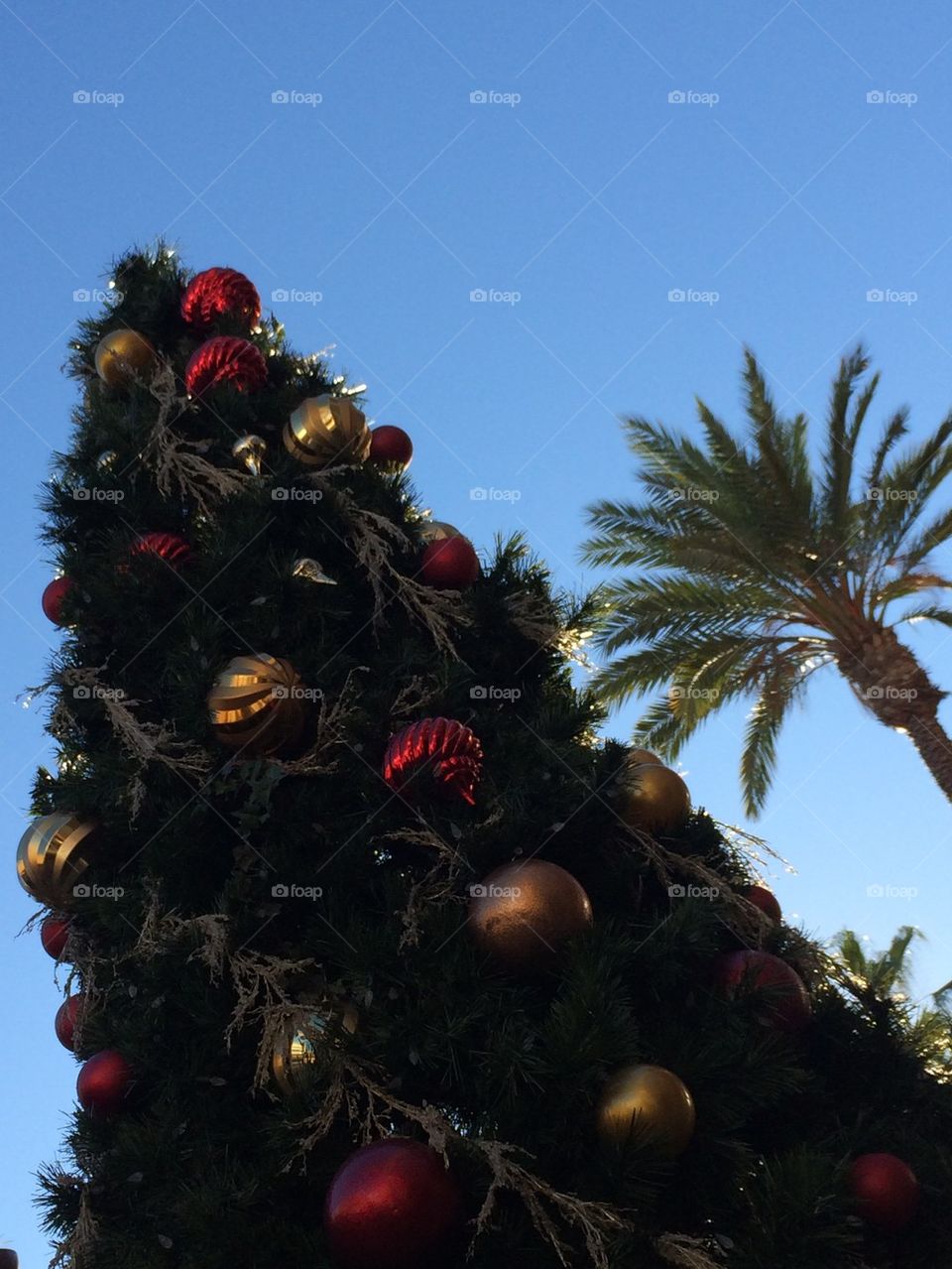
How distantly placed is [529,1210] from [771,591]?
28.8 feet

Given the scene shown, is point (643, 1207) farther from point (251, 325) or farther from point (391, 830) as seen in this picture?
point (251, 325)

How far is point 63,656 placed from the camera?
416cm

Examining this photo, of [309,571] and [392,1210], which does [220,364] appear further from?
[392,1210]

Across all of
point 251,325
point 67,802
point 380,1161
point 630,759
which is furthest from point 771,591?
point 380,1161

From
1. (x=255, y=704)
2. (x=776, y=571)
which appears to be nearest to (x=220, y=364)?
Answer: (x=255, y=704)

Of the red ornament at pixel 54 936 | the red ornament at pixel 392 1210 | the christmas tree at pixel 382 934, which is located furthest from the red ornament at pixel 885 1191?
the red ornament at pixel 54 936

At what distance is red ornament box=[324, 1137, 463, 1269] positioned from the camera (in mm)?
2588

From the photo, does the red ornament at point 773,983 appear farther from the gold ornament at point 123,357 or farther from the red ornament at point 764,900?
the gold ornament at point 123,357

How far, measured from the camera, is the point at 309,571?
4.01m

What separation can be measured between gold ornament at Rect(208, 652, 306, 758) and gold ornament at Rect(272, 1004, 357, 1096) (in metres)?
0.92

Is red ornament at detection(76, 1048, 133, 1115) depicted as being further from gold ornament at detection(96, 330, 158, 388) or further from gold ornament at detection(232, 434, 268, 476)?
gold ornament at detection(96, 330, 158, 388)

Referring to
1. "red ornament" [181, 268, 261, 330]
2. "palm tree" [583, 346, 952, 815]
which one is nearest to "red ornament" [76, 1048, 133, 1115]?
"red ornament" [181, 268, 261, 330]

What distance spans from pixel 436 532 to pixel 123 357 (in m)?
1.52

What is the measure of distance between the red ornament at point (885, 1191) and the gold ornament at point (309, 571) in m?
2.31
